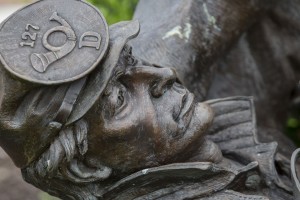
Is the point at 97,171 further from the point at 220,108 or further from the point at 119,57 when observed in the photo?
the point at 220,108

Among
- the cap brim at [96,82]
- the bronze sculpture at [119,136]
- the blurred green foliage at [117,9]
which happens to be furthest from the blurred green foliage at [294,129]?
the cap brim at [96,82]

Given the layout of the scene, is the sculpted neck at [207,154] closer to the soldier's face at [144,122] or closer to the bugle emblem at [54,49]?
the soldier's face at [144,122]

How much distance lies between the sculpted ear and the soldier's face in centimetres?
3

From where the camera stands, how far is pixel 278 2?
3373 millimetres

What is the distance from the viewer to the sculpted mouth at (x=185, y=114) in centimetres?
228

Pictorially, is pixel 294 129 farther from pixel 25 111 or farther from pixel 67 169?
pixel 25 111

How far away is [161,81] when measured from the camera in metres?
2.28

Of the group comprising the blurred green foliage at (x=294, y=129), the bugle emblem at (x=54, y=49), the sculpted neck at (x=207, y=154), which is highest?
the bugle emblem at (x=54, y=49)

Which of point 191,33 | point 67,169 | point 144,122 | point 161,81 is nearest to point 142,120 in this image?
point 144,122

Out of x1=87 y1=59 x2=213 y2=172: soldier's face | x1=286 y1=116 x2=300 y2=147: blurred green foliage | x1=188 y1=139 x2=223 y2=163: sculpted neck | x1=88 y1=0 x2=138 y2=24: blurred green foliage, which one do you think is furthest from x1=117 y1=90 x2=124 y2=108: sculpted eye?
x1=286 y1=116 x2=300 y2=147: blurred green foliage

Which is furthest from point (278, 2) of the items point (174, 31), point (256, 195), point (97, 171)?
point (97, 171)

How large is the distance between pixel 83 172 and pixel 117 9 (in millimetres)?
2155

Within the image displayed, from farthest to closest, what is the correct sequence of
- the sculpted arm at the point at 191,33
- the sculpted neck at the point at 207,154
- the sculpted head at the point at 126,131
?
the sculpted arm at the point at 191,33 → the sculpted neck at the point at 207,154 → the sculpted head at the point at 126,131

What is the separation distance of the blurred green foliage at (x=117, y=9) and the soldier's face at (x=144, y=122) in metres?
1.91
